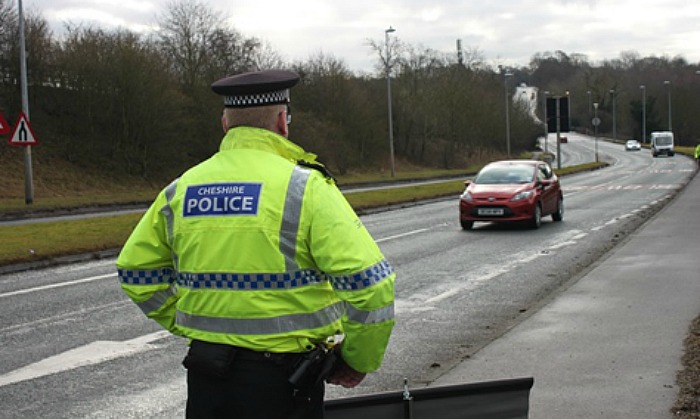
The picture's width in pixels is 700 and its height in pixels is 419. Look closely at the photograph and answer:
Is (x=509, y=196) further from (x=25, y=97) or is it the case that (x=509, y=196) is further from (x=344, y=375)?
(x=344, y=375)

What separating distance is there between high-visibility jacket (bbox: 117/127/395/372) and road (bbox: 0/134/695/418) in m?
3.14

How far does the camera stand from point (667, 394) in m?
5.50

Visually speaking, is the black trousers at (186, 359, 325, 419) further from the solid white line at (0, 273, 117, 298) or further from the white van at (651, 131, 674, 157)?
the white van at (651, 131, 674, 157)

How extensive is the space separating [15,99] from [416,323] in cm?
3525

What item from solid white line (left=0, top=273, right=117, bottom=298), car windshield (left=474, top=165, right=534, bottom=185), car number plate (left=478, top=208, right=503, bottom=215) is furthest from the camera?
car windshield (left=474, top=165, right=534, bottom=185)

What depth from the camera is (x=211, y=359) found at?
2.69 metres

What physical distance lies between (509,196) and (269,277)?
17.6m

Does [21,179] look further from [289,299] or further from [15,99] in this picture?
[289,299]

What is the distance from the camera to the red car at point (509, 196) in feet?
65.0

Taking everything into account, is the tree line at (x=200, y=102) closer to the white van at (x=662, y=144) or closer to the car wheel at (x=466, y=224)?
the car wheel at (x=466, y=224)

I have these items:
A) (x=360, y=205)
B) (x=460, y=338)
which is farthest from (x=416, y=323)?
(x=360, y=205)

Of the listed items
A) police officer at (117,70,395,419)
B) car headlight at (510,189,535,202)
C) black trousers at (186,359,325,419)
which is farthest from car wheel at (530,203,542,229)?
black trousers at (186,359,325,419)

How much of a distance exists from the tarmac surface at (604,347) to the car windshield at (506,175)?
8.78 meters

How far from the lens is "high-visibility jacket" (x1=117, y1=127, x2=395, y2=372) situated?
2689 mm
